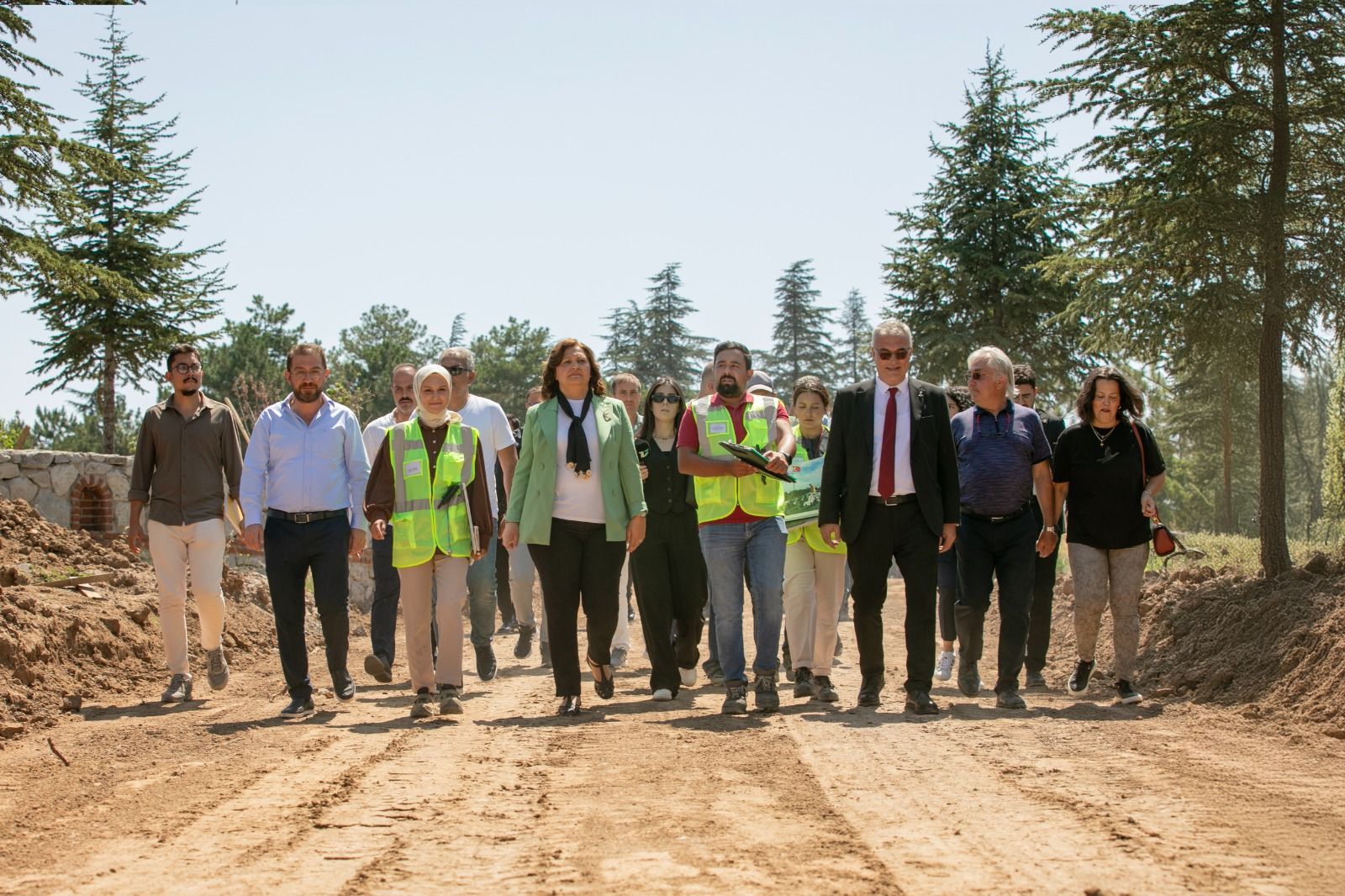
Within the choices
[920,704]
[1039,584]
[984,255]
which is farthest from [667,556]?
[984,255]

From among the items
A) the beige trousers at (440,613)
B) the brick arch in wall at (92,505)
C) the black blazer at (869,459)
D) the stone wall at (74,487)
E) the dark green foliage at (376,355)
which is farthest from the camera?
the dark green foliage at (376,355)

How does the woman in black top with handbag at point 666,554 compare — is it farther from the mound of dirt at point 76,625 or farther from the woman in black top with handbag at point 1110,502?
the mound of dirt at point 76,625

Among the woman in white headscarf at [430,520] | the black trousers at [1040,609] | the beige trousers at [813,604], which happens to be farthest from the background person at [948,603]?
the woman in white headscarf at [430,520]

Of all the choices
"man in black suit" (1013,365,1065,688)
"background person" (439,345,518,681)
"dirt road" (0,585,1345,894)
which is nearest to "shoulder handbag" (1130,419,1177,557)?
"man in black suit" (1013,365,1065,688)

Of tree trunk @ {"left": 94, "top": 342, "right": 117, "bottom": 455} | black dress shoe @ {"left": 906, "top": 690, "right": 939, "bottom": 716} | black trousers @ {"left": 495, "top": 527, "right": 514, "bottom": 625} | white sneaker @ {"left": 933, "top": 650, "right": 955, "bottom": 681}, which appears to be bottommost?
white sneaker @ {"left": 933, "top": 650, "right": 955, "bottom": 681}

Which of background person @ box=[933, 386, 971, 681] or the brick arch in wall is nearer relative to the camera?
background person @ box=[933, 386, 971, 681]

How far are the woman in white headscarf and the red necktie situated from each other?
8.06ft

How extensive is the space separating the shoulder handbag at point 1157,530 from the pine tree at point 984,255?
2046 centimetres

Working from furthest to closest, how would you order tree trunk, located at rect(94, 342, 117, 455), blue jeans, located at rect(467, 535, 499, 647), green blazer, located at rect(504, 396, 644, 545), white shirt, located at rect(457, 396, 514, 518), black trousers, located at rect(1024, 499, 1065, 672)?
tree trunk, located at rect(94, 342, 117, 455) < blue jeans, located at rect(467, 535, 499, 647) < white shirt, located at rect(457, 396, 514, 518) < black trousers, located at rect(1024, 499, 1065, 672) < green blazer, located at rect(504, 396, 644, 545)

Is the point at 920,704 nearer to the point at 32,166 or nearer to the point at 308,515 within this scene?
the point at 308,515

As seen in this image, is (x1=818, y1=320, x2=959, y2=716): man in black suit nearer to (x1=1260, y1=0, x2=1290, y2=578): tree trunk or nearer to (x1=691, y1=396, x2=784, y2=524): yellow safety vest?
(x1=691, y1=396, x2=784, y2=524): yellow safety vest

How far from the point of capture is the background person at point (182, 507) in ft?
30.6

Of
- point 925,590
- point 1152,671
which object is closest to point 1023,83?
point 1152,671

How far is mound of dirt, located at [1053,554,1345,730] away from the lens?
27.6 feet
